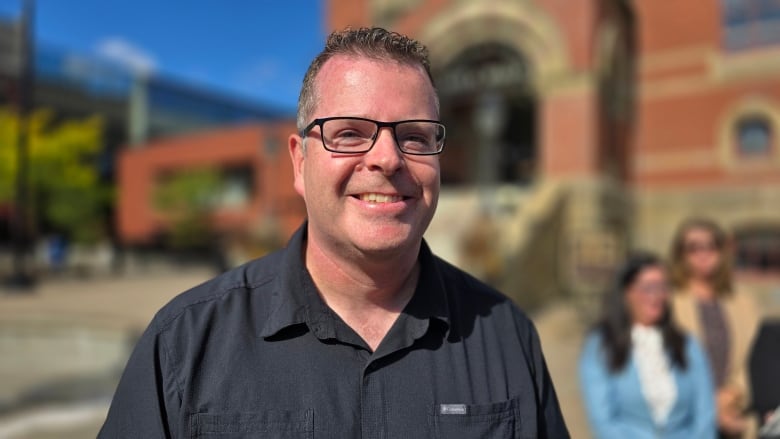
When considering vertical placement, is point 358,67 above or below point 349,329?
above

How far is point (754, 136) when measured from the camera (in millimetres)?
16656

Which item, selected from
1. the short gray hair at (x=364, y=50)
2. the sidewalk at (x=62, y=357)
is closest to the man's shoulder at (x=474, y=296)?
the short gray hair at (x=364, y=50)

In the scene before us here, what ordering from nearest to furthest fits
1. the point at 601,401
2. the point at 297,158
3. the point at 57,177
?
the point at 297,158 < the point at 601,401 < the point at 57,177

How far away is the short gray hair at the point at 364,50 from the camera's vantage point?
159 centimetres

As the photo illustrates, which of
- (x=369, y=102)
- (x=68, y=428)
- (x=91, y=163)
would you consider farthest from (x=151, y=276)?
(x=369, y=102)

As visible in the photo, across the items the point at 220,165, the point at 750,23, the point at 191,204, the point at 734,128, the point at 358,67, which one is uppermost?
the point at 750,23

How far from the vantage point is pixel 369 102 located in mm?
1551

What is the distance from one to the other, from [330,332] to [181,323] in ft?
1.31

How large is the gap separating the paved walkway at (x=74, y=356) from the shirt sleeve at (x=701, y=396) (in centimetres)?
258

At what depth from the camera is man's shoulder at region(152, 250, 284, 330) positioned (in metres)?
1.59

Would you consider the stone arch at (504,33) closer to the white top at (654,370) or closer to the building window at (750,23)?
the building window at (750,23)

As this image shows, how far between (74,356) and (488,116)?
9179mm

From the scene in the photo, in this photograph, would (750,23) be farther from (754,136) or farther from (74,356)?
(74,356)

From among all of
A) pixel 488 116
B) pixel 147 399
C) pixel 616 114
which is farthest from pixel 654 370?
pixel 616 114
